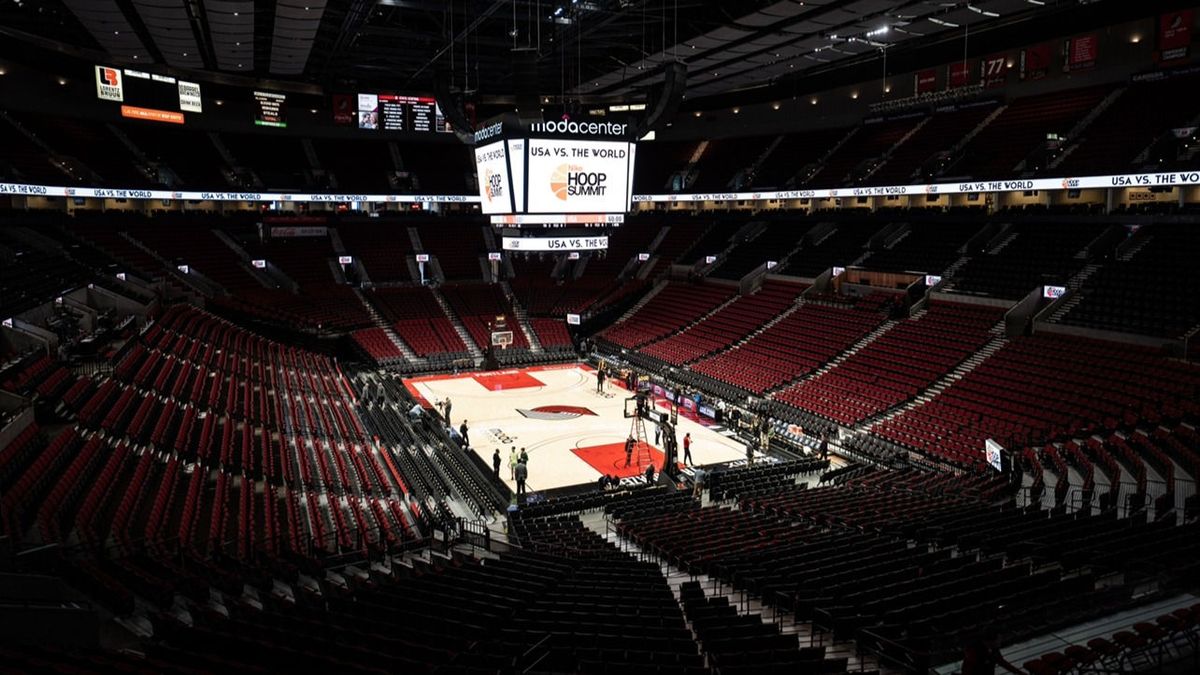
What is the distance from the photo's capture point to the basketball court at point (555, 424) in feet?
77.2

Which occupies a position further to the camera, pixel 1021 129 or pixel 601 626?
pixel 1021 129

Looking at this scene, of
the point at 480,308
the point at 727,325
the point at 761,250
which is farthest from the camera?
the point at 480,308

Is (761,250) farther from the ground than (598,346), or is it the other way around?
(761,250)

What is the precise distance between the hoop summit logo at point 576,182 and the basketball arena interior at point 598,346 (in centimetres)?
7

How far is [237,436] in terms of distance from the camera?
17391 millimetres

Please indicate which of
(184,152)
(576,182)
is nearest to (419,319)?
(184,152)

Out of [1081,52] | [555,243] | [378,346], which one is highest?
[1081,52]

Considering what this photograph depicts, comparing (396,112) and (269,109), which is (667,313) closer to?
(396,112)

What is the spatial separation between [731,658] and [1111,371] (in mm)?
20456

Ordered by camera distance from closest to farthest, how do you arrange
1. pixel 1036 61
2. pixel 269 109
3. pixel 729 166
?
pixel 1036 61 → pixel 269 109 → pixel 729 166

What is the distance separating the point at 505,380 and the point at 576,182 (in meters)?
19.9

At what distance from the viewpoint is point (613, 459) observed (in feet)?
79.5

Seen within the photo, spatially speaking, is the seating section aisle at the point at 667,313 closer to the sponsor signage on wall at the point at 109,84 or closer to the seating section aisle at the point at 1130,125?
the seating section aisle at the point at 1130,125

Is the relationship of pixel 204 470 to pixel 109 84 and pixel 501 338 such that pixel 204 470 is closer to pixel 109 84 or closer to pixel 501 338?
pixel 501 338
